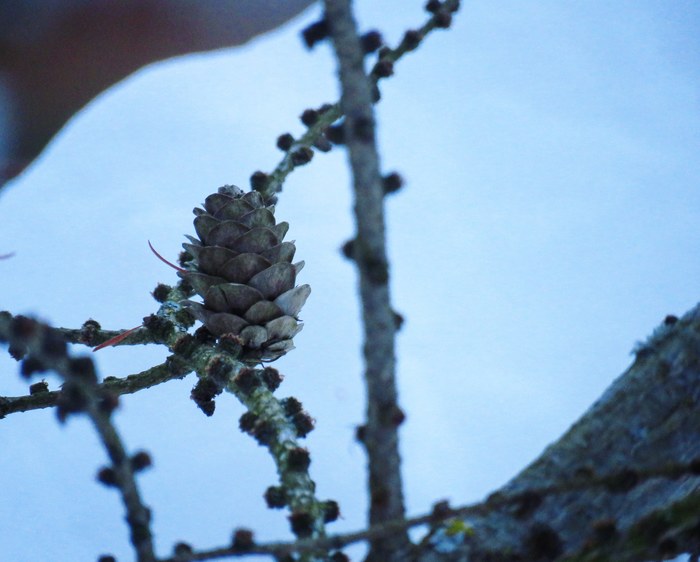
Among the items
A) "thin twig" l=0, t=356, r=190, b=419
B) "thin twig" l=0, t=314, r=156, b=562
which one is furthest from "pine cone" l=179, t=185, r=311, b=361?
"thin twig" l=0, t=314, r=156, b=562

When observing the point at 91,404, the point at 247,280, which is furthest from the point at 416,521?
the point at 247,280

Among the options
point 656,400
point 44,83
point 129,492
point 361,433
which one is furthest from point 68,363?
point 656,400

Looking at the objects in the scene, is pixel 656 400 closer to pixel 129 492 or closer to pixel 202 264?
pixel 129 492

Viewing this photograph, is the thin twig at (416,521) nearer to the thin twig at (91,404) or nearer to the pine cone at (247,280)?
the thin twig at (91,404)

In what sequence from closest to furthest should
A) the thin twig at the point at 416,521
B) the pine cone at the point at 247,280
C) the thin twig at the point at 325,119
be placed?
the thin twig at the point at 416,521 → the pine cone at the point at 247,280 → the thin twig at the point at 325,119

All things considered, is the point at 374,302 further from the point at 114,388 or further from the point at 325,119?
the point at 325,119

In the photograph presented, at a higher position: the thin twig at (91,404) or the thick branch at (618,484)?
the thin twig at (91,404)

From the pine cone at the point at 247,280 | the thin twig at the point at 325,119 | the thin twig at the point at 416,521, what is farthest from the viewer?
the thin twig at the point at 325,119

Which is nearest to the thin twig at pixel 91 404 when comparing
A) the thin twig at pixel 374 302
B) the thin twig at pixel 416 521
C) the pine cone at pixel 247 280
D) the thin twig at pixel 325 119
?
the thin twig at pixel 416 521
